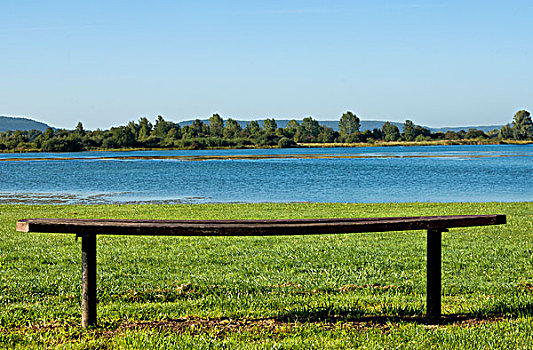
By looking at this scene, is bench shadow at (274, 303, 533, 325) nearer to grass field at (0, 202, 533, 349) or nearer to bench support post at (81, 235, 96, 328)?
grass field at (0, 202, 533, 349)

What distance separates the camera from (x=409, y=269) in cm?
889

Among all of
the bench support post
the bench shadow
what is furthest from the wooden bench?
the bench shadow

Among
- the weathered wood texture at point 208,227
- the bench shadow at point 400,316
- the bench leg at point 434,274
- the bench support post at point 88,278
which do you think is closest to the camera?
the weathered wood texture at point 208,227

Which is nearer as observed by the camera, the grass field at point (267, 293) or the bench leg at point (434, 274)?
the grass field at point (267, 293)

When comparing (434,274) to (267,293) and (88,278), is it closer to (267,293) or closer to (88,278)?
(267,293)

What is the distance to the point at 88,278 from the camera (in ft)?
17.4

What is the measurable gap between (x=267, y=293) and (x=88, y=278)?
243cm

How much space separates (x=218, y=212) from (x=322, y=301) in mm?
14495

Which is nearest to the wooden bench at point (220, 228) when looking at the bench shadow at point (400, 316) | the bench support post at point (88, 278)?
the bench support post at point (88, 278)

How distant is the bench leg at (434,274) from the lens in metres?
5.50

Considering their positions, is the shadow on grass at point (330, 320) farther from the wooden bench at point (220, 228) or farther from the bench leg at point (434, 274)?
the wooden bench at point (220, 228)

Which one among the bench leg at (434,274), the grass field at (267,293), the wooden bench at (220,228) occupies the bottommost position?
the grass field at (267,293)

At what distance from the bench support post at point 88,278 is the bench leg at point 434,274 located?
3017mm

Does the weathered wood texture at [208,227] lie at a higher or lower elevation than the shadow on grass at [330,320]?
higher
